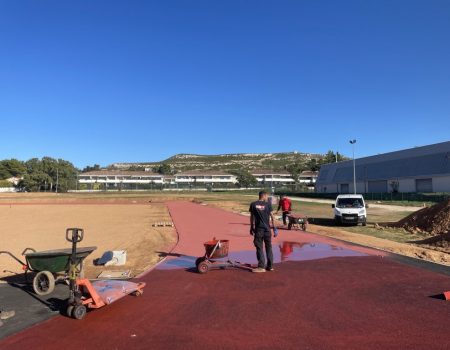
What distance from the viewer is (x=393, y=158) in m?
74.2

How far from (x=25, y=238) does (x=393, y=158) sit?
2646 inches

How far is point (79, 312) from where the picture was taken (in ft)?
22.1

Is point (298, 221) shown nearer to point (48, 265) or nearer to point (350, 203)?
point (350, 203)

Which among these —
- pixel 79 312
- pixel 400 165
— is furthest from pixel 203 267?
pixel 400 165

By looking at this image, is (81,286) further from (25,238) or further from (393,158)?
(393,158)

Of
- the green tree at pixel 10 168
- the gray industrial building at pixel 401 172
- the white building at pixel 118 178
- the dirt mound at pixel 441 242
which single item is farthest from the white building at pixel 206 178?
the dirt mound at pixel 441 242

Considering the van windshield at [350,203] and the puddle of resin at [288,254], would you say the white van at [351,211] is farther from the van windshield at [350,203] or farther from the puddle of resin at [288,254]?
the puddle of resin at [288,254]

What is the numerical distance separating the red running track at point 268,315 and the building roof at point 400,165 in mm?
59099

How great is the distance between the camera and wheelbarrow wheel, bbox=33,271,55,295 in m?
8.04

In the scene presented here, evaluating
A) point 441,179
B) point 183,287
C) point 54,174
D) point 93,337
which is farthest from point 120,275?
point 54,174

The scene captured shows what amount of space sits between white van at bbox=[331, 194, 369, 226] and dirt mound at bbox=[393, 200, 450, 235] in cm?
204

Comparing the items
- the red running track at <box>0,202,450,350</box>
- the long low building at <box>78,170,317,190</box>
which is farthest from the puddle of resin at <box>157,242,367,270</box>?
the long low building at <box>78,170,317,190</box>

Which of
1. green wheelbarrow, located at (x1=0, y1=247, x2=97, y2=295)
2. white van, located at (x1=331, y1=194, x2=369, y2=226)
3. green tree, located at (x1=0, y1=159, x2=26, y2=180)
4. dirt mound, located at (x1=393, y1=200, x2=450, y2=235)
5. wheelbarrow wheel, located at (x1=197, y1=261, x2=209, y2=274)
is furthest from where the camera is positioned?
green tree, located at (x1=0, y1=159, x2=26, y2=180)

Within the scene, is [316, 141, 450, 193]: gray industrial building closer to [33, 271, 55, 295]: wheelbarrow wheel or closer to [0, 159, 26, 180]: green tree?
[33, 271, 55, 295]: wheelbarrow wheel
